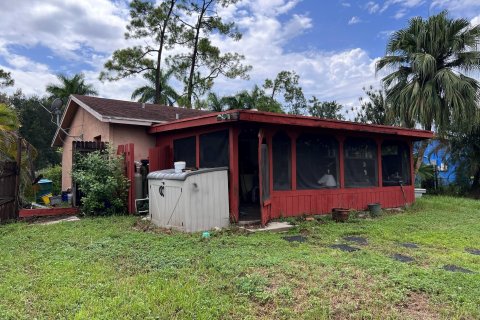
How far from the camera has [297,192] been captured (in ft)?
25.5

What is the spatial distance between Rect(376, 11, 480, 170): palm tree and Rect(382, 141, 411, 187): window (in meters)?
3.76

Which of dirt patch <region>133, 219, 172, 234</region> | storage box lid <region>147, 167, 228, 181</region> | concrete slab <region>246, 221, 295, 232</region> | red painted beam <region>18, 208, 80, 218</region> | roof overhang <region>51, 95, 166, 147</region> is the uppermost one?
roof overhang <region>51, 95, 166, 147</region>

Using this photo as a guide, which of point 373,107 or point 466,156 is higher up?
point 373,107

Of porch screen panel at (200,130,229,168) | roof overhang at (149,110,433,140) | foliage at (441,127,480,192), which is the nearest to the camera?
roof overhang at (149,110,433,140)

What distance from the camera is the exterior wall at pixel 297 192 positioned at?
682 cm

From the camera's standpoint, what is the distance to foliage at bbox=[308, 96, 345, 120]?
85.5 ft

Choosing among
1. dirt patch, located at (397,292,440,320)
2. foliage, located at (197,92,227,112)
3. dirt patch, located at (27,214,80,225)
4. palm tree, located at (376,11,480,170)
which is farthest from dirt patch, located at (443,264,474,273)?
foliage, located at (197,92,227,112)

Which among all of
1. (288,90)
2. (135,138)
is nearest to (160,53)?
(288,90)

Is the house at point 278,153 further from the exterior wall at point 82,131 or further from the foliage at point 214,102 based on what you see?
the foliage at point 214,102

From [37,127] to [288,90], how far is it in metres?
20.6

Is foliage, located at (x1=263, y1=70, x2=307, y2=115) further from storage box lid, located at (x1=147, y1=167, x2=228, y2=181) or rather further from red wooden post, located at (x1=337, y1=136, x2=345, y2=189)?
storage box lid, located at (x1=147, y1=167, x2=228, y2=181)

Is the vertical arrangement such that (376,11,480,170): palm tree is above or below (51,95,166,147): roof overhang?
above

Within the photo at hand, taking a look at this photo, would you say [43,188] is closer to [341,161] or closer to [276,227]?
[276,227]

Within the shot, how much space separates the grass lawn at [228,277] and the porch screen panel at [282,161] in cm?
173
